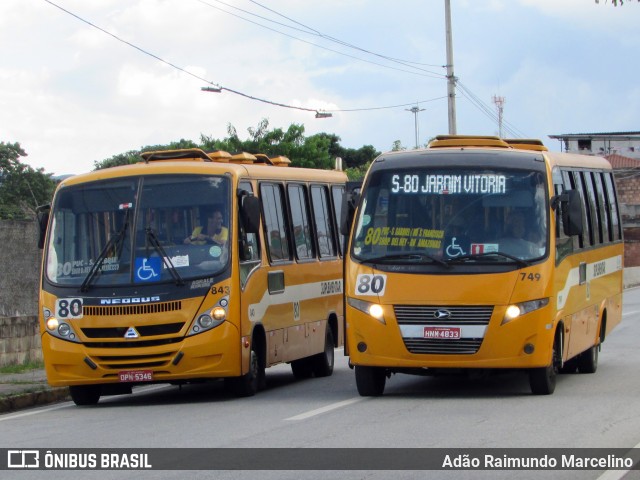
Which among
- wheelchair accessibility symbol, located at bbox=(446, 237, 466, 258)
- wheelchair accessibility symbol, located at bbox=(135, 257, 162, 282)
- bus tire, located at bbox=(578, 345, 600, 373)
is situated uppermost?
wheelchair accessibility symbol, located at bbox=(446, 237, 466, 258)

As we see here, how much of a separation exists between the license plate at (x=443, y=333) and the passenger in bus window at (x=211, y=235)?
2.78m

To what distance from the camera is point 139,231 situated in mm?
15148

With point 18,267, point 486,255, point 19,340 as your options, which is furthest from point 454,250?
point 18,267

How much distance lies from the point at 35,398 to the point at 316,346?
4.17 m

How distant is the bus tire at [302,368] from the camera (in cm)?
1908

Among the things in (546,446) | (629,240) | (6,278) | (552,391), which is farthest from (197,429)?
(629,240)

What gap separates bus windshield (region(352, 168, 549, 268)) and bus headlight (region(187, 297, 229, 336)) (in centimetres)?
171

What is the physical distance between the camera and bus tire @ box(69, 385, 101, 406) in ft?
51.6

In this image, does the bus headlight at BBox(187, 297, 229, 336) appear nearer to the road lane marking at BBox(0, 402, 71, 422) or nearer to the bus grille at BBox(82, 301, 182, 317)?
the bus grille at BBox(82, 301, 182, 317)

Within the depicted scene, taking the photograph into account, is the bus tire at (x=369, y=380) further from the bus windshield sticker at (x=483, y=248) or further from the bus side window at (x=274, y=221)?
the bus side window at (x=274, y=221)

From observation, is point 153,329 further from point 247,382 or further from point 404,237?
point 404,237

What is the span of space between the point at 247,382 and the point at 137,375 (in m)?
1.47

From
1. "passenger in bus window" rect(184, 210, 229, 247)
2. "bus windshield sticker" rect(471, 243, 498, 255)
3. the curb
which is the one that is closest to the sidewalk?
the curb

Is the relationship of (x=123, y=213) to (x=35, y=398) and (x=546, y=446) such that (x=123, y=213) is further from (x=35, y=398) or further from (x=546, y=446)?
(x=546, y=446)
